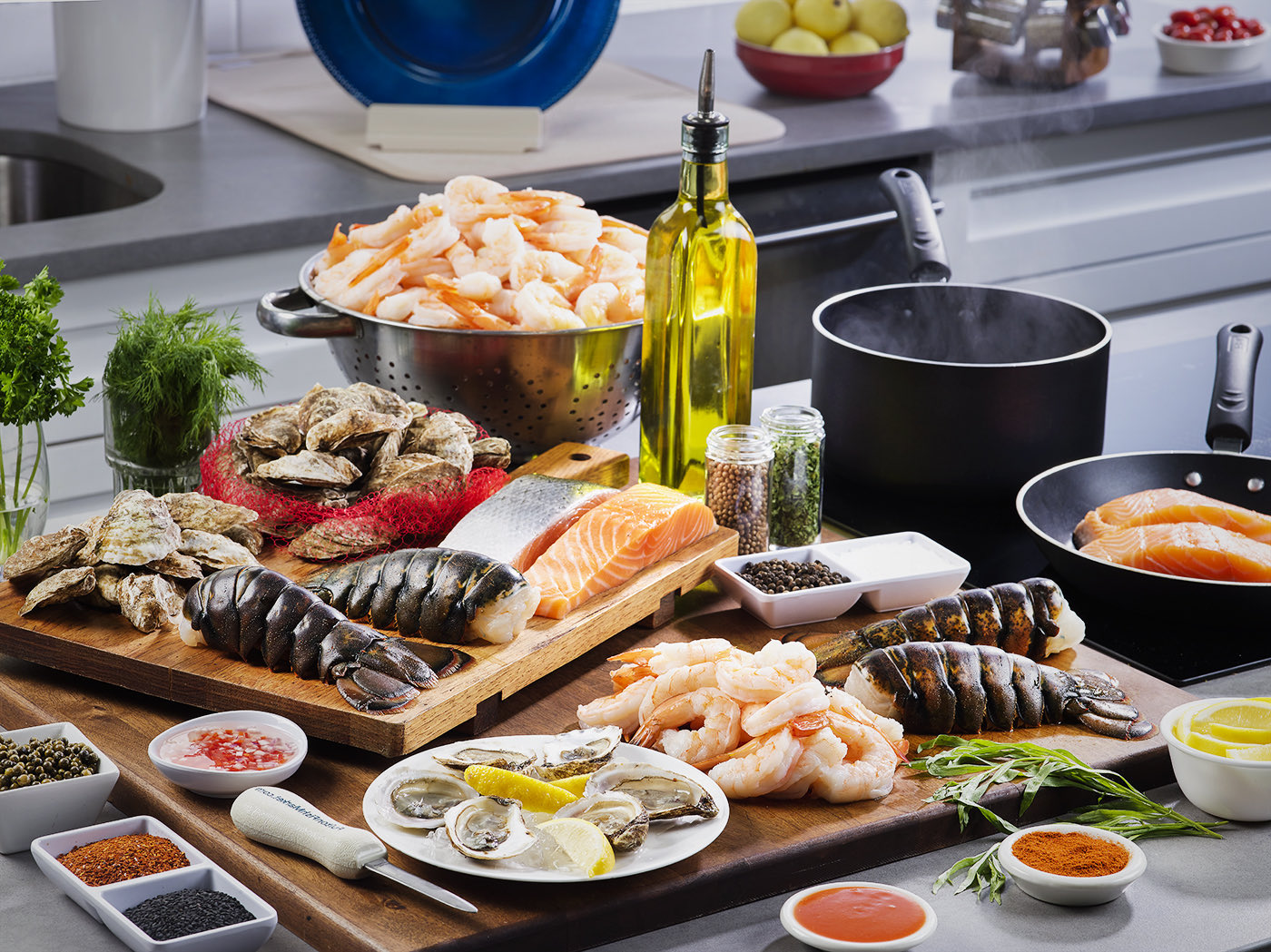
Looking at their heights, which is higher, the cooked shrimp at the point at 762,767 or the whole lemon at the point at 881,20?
the whole lemon at the point at 881,20

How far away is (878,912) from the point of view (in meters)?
1.08

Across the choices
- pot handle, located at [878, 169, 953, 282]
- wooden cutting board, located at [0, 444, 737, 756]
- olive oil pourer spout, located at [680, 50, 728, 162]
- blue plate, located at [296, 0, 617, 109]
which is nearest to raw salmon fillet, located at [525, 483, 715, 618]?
wooden cutting board, located at [0, 444, 737, 756]

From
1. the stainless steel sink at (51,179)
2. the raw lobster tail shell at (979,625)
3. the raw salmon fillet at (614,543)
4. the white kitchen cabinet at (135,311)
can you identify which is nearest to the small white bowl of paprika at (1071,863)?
the raw lobster tail shell at (979,625)

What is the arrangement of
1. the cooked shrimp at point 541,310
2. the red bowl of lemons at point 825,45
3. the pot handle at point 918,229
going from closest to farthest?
the cooked shrimp at point 541,310 → the pot handle at point 918,229 → the red bowl of lemons at point 825,45

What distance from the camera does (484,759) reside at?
3.90 feet

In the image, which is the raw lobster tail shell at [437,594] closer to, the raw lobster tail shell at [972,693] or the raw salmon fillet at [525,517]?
the raw salmon fillet at [525,517]

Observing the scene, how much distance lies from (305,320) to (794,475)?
558 millimetres

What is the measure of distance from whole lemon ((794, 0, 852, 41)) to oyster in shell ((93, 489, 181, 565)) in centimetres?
246

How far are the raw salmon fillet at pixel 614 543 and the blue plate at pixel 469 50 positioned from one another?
67.7 inches

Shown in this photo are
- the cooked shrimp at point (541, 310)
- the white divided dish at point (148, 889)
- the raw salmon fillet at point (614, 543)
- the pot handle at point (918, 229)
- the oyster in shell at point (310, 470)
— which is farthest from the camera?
the pot handle at point (918, 229)

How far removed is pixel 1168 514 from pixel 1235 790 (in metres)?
0.42

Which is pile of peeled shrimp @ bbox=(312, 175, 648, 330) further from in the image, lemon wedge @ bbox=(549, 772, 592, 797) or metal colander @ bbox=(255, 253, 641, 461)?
lemon wedge @ bbox=(549, 772, 592, 797)

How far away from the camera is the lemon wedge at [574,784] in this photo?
1157mm

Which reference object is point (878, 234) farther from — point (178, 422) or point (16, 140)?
point (178, 422)
